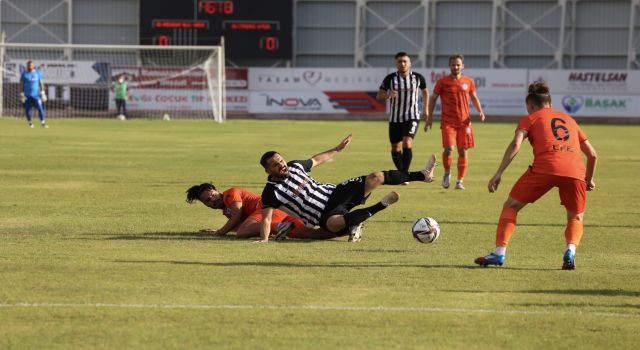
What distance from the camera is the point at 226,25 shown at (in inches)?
2183

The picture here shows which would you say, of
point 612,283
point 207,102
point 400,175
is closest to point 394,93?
point 400,175

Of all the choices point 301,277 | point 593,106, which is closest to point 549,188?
point 301,277

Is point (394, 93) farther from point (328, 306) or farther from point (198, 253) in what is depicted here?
point (328, 306)

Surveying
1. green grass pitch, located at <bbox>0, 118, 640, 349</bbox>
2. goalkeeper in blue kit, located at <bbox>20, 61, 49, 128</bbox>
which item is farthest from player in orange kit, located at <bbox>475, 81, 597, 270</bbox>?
goalkeeper in blue kit, located at <bbox>20, 61, 49, 128</bbox>

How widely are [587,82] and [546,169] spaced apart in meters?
45.3

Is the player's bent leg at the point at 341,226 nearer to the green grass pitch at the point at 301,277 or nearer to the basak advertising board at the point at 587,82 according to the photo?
the green grass pitch at the point at 301,277

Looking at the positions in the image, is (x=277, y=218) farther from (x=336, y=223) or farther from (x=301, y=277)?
(x=301, y=277)

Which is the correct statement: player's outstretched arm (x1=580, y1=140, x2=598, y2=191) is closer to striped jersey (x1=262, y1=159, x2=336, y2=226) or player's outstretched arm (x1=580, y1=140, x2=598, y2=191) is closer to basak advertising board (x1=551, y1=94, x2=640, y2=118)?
striped jersey (x1=262, y1=159, x2=336, y2=226)

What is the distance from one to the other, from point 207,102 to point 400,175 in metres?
40.1

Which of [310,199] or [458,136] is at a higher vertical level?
[458,136]

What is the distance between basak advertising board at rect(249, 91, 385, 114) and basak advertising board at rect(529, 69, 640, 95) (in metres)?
7.82

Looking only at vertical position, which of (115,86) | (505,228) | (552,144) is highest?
(552,144)

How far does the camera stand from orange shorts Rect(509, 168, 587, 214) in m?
10.1

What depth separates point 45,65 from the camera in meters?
53.3
